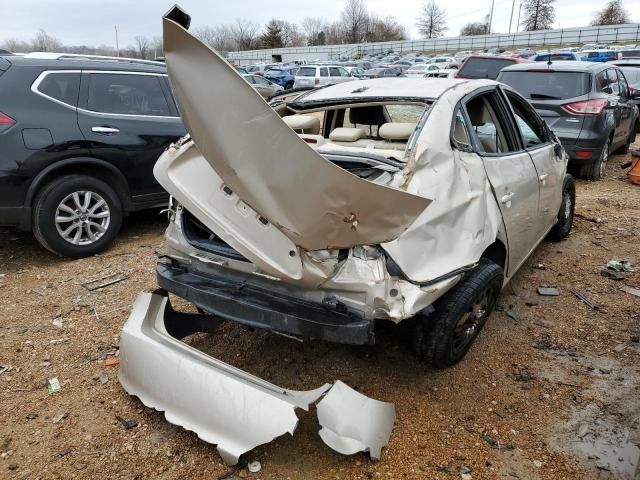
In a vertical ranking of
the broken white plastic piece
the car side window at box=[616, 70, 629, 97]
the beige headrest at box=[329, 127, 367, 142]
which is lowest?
the broken white plastic piece

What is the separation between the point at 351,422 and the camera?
7.50 feet

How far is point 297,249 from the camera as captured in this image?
7.59 ft

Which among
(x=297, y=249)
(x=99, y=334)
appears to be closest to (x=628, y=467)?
(x=297, y=249)

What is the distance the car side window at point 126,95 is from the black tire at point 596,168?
6034 millimetres

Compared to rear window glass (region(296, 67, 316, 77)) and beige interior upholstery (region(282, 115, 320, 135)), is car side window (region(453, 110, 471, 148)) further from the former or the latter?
rear window glass (region(296, 67, 316, 77))

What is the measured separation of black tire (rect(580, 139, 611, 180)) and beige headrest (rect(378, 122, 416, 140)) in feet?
18.3

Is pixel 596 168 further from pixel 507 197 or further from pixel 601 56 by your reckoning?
pixel 601 56

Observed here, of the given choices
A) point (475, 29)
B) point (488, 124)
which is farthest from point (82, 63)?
point (475, 29)

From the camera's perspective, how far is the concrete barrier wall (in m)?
48.9

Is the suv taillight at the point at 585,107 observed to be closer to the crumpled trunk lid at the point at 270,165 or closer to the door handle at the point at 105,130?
the door handle at the point at 105,130

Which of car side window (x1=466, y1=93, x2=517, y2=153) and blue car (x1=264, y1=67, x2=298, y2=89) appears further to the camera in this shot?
blue car (x1=264, y1=67, x2=298, y2=89)

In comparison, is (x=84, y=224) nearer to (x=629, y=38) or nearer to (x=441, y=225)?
(x=441, y=225)

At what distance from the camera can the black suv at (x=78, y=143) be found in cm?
425

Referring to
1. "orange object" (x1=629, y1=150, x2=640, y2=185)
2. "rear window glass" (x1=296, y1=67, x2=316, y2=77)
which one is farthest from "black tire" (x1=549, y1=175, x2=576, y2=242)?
"rear window glass" (x1=296, y1=67, x2=316, y2=77)
